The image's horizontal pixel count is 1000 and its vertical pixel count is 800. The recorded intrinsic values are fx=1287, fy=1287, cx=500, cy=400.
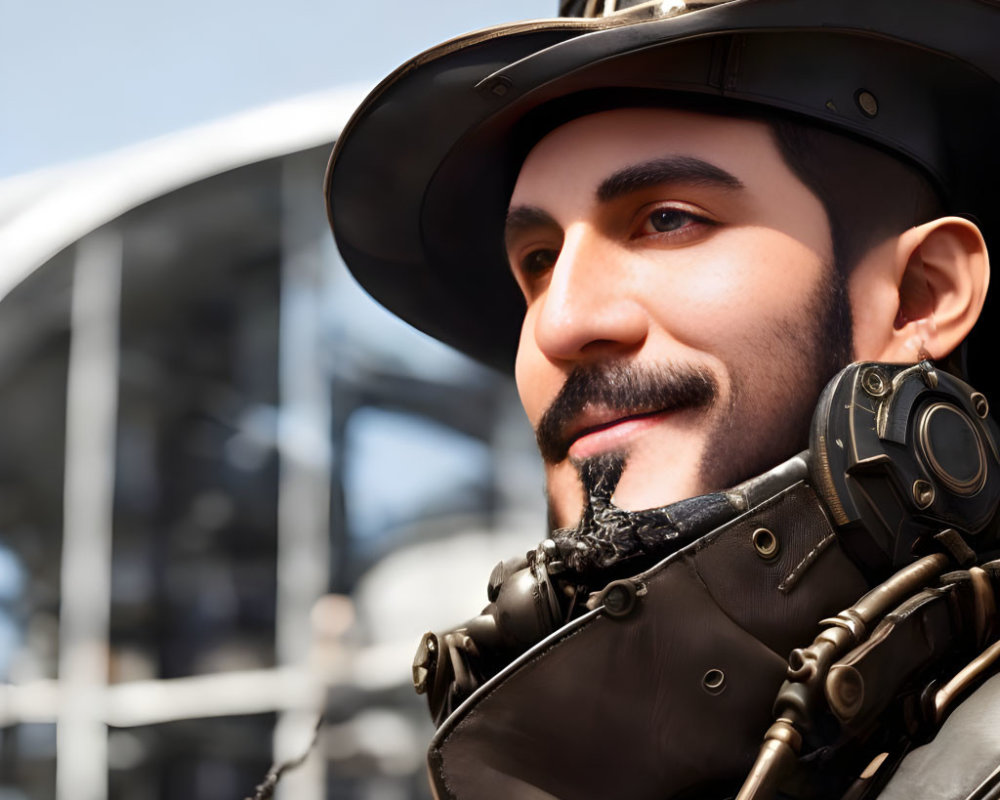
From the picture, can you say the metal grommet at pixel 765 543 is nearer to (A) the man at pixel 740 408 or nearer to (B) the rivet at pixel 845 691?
(A) the man at pixel 740 408

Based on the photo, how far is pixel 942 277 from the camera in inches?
76.1

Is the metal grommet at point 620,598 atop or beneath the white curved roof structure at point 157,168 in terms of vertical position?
beneath

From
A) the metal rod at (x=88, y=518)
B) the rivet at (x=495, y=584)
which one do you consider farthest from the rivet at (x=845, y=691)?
the metal rod at (x=88, y=518)

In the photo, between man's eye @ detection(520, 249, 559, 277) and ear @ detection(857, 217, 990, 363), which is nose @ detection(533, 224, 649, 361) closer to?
man's eye @ detection(520, 249, 559, 277)

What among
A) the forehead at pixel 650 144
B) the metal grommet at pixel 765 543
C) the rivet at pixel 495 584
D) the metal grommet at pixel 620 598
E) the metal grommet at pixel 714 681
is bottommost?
the metal grommet at pixel 714 681

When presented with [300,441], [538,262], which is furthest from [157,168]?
[538,262]

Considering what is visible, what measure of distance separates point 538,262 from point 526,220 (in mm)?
119

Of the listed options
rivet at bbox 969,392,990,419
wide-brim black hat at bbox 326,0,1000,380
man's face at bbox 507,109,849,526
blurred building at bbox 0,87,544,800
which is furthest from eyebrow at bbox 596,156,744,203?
blurred building at bbox 0,87,544,800

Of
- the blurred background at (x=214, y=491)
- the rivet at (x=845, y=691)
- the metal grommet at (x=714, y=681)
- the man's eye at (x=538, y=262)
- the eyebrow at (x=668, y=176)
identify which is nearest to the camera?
the rivet at (x=845, y=691)

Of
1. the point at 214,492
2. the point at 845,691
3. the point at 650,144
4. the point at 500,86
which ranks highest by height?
the point at 214,492

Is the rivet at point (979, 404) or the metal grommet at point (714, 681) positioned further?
the rivet at point (979, 404)

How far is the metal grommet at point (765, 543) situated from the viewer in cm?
166

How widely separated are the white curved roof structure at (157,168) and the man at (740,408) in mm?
5489

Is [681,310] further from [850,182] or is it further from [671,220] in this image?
[850,182]
